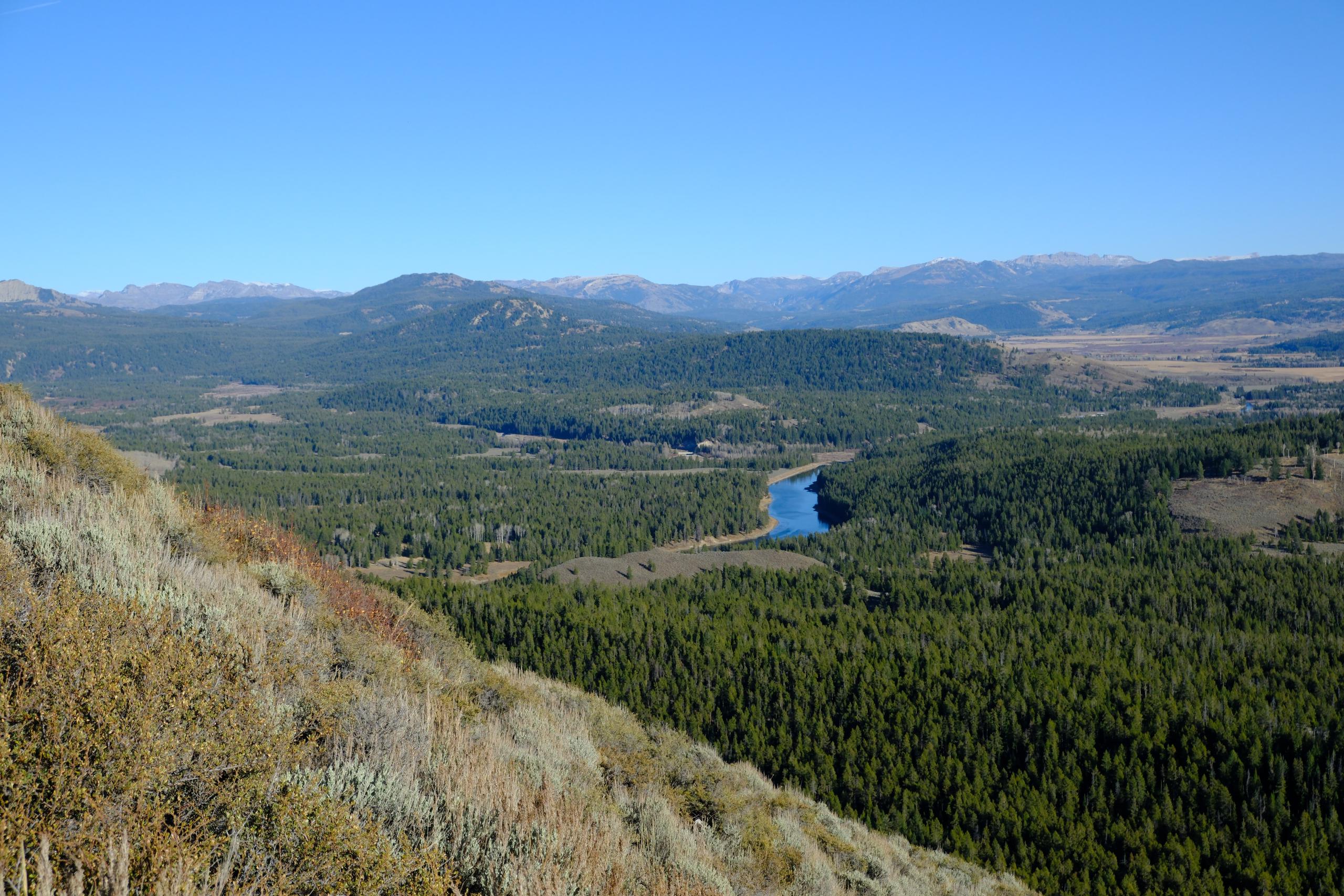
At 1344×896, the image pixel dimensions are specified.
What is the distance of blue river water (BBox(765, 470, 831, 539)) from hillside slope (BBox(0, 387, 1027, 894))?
9695 cm

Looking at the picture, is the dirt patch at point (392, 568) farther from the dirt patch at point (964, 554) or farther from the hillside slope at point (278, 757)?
the hillside slope at point (278, 757)

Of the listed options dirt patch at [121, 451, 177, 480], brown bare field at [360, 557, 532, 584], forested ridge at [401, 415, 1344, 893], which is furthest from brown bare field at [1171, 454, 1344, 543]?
dirt patch at [121, 451, 177, 480]

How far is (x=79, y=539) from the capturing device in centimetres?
1769

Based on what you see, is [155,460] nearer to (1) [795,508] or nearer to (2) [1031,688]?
(1) [795,508]

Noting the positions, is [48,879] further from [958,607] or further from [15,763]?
[958,607]

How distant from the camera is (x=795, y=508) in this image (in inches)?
5630

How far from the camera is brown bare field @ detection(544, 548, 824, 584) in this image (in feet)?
284

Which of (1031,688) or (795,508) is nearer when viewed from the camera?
(1031,688)

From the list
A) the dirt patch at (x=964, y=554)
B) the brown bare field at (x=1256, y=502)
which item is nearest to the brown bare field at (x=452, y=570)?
the dirt patch at (x=964, y=554)

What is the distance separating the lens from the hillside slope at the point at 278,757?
9609 millimetres

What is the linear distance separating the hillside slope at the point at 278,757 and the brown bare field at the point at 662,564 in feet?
198

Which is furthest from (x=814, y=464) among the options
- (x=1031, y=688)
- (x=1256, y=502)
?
(x=1031, y=688)

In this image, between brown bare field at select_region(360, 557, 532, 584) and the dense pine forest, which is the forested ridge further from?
brown bare field at select_region(360, 557, 532, 584)

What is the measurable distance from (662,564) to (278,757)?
262 feet
